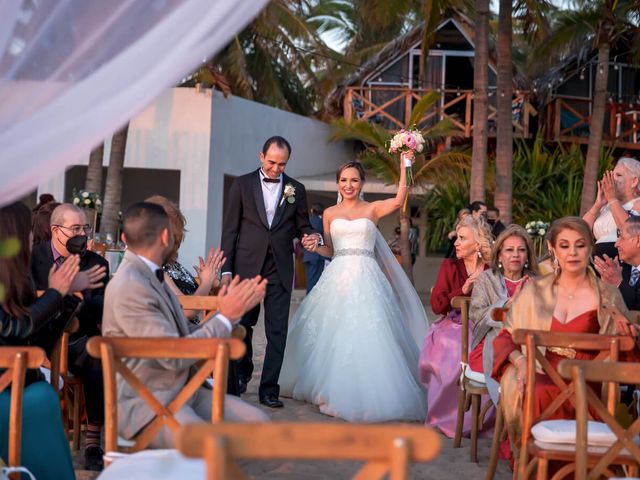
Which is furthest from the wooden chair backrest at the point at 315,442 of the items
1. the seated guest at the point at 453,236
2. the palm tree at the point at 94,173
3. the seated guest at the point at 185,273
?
the palm tree at the point at 94,173

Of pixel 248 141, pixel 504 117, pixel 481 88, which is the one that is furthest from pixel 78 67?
pixel 248 141

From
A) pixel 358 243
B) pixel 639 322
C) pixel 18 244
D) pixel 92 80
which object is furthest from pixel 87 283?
pixel 358 243

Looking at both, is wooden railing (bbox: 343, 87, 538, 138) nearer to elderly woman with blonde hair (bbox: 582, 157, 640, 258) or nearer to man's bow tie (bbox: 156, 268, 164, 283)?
elderly woman with blonde hair (bbox: 582, 157, 640, 258)

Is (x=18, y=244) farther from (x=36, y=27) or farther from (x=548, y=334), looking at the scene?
(x=548, y=334)

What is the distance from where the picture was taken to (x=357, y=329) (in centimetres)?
737

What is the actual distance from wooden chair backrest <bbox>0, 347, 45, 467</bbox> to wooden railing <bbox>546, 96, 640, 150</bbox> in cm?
2065

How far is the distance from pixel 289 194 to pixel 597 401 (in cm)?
403

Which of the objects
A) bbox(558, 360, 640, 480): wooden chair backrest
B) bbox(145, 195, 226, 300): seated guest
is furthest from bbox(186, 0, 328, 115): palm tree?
bbox(558, 360, 640, 480): wooden chair backrest

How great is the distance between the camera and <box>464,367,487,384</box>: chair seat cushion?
19.8 ft

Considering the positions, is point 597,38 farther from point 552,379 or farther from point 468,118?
point 552,379

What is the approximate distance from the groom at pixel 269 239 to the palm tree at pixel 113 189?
971cm

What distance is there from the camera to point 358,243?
25.2 feet

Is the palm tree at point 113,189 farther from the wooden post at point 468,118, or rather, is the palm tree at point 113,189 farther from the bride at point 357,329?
the bride at point 357,329

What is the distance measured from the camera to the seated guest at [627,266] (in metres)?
5.59
